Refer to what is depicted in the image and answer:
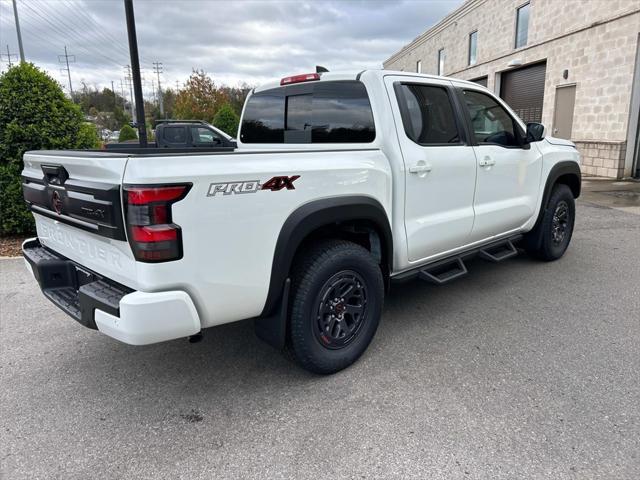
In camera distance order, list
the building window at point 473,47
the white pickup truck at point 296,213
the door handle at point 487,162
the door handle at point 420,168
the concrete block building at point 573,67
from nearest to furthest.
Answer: the white pickup truck at point 296,213, the door handle at point 420,168, the door handle at point 487,162, the concrete block building at point 573,67, the building window at point 473,47

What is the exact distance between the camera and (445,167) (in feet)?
11.7

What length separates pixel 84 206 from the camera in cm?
239

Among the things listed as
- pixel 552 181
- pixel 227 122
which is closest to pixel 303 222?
pixel 552 181

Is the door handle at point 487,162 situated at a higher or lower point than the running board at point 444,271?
higher

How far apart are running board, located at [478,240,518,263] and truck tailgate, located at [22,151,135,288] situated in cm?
315

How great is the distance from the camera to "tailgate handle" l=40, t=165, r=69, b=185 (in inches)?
102

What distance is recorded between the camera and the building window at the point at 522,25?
56.1 feet

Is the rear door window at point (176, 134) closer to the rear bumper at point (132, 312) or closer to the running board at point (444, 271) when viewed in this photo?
the running board at point (444, 271)

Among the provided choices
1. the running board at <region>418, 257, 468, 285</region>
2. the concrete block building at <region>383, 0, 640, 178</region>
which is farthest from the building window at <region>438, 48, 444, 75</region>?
the running board at <region>418, 257, 468, 285</region>

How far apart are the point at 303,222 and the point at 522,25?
18647 mm

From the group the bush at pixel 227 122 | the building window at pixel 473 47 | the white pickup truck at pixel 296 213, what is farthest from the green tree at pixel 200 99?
the white pickup truck at pixel 296 213

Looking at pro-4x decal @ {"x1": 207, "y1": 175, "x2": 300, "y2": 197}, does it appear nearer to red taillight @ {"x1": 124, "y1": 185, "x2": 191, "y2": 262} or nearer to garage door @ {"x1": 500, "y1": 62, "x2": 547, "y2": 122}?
red taillight @ {"x1": 124, "y1": 185, "x2": 191, "y2": 262}

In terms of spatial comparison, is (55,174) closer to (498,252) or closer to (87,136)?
(498,252)

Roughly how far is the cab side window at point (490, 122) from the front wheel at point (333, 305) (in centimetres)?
178
